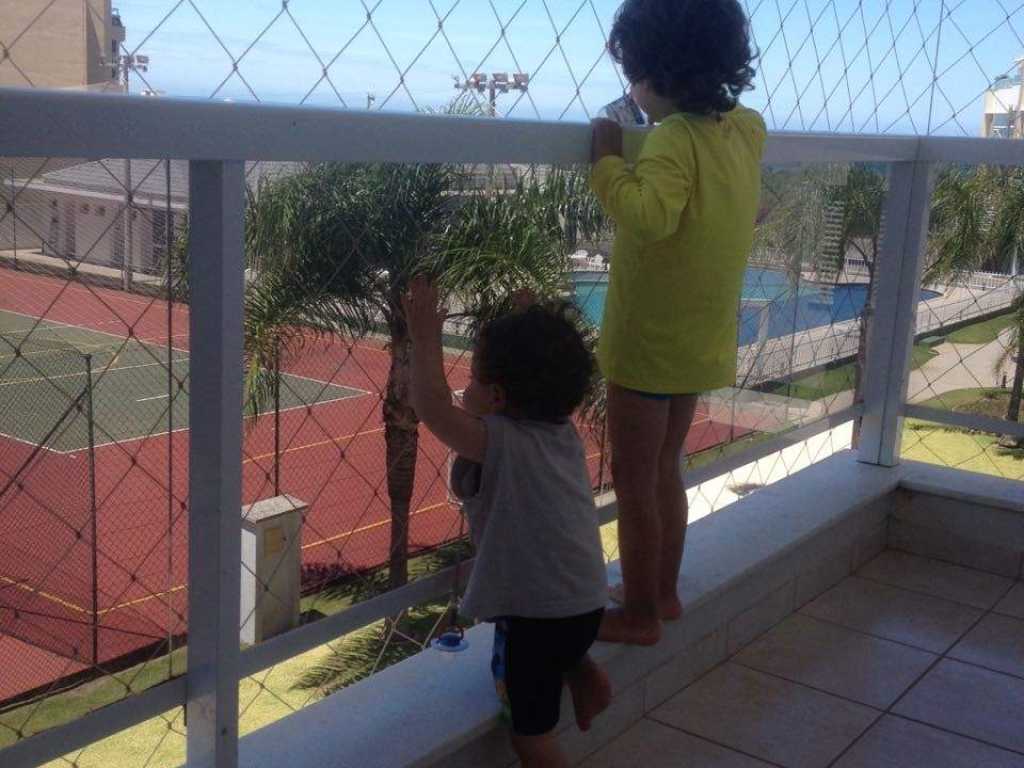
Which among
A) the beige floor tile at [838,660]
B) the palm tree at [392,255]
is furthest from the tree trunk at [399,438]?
the beige floor tile at [838,660]

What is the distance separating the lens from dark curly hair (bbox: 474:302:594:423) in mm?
1887

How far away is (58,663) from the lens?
1944 mm

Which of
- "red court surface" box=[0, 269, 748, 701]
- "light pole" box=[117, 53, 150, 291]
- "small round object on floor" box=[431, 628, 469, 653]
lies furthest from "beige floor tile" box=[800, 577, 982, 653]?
"light pole" box=[117, 53, 150, 291]

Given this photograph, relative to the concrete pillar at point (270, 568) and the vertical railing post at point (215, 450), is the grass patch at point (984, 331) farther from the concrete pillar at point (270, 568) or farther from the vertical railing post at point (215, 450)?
the vertical railing post at point (215, 450)

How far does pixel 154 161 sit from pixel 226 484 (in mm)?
431

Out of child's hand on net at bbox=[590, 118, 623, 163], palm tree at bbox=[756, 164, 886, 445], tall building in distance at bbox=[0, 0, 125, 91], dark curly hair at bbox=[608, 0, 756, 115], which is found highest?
dark curly hair at bbox=[608, 0, 756, 115]

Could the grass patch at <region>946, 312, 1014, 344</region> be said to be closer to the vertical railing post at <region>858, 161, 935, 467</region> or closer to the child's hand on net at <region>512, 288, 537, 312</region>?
the vertical railing post at <region>858, 161, 935, 467</region>

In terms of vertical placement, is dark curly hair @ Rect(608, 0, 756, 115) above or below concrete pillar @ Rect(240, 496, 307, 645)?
above

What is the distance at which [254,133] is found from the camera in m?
1.55

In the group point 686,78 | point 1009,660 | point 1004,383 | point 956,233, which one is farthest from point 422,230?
point 1004,383

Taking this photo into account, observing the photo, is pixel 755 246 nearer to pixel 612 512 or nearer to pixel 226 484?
pixel 612 512

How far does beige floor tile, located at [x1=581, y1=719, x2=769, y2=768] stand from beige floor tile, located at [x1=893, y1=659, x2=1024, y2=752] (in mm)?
446

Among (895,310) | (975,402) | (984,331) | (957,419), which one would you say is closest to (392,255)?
(895,310)

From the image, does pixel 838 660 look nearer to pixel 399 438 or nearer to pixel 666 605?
pixel 666 605
